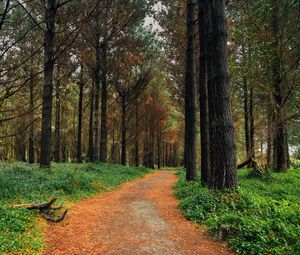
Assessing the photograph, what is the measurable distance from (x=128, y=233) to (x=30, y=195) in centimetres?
381

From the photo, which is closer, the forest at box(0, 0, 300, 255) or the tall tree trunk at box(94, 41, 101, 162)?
the forest at box(0, 0, 300, 255)

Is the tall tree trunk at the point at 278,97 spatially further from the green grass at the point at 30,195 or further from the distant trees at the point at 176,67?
the green grass at the point at 30,195

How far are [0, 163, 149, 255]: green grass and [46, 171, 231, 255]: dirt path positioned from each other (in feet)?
1.38

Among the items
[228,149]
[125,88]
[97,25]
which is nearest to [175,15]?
[97,25]

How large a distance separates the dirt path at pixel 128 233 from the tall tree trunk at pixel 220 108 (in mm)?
1785

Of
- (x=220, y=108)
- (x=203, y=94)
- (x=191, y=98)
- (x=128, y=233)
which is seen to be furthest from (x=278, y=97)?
(x=128, y=233)

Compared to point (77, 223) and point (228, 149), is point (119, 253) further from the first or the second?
point (228, 149)

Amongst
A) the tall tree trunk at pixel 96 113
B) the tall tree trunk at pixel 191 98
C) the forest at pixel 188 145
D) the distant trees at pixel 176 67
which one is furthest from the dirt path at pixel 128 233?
the tall tree trunk at pixel 96 113

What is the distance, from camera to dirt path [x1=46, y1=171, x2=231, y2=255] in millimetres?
5621

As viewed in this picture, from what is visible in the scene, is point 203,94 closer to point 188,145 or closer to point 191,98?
point 191,98

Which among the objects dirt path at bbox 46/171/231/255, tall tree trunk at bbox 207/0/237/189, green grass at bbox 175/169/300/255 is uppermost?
tall tree trunk at bbox 207/0/237/189

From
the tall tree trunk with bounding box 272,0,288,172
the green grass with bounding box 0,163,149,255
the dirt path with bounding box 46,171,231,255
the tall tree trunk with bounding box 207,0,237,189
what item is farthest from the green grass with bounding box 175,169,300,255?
the tall tree trunk with bounding box 272,0,288,172

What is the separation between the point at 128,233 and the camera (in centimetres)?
658

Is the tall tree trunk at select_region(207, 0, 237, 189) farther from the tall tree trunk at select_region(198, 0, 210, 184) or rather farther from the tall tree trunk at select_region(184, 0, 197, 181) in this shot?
the tall tree trunk at select_region(184, 0, 197, 181)
